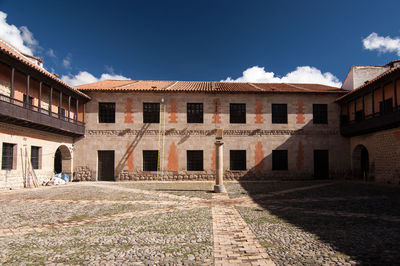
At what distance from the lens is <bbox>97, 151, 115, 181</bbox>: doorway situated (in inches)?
706

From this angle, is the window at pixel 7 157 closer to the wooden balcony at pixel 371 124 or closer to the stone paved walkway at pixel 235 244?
the stone paved walkway at pixel 235 244

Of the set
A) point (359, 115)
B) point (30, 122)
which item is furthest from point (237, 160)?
point (30, 122)

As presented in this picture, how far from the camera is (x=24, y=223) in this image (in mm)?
5770

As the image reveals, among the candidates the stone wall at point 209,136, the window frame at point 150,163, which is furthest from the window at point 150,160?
the stone wall at point 209,136

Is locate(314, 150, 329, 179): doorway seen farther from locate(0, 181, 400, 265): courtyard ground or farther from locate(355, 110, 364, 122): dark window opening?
locate(0, 181, 400, 265): courtyard ground

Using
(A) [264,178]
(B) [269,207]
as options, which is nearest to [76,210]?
(B) [269,207]

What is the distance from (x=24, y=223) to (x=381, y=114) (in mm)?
18522

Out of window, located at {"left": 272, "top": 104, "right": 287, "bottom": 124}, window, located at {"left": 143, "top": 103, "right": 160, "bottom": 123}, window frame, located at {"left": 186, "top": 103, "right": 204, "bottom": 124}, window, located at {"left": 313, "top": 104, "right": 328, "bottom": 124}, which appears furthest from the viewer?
window, located at {"left": 313, "top": 104, "right": 328, "bottom": 124}

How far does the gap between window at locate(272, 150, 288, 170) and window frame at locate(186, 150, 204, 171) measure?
5766 millimetres

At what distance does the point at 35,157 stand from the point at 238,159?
1404 cm

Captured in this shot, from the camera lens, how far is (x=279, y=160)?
18219 millimetres

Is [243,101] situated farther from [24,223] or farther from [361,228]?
[24,223]

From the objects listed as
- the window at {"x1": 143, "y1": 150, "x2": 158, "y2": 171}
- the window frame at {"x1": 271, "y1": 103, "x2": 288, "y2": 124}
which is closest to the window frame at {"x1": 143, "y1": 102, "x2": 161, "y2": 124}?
the window at {"x1": 143, "y1": 150, "x2": 158, "y2": 171}

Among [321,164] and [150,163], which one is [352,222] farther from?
[150,163]
